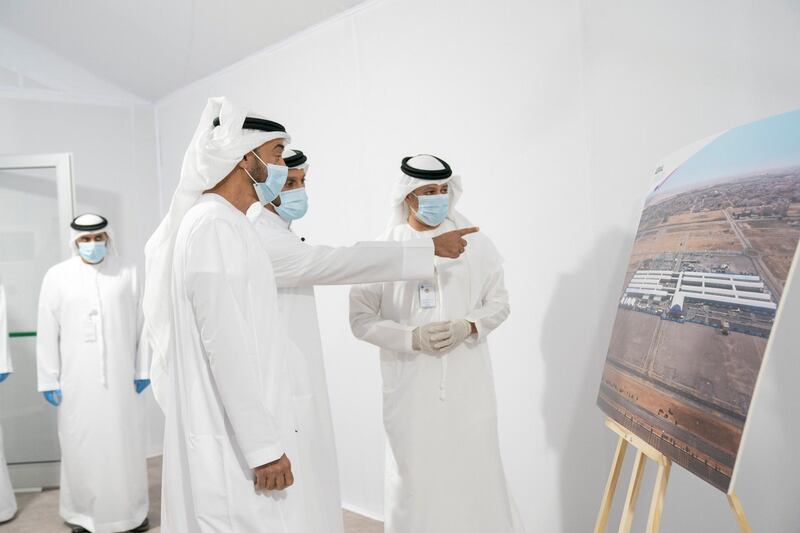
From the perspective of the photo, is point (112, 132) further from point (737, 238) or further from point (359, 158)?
point (737, 238)

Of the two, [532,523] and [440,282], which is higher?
[440,282]

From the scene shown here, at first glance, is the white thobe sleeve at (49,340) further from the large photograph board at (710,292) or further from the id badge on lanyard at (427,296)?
the large photograph board at (710,292)

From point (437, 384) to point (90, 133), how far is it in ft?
14.7

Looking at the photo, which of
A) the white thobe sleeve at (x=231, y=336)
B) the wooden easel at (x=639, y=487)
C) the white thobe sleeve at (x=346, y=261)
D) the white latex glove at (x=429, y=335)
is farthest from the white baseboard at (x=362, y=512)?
the white thobe sleeve at (x=231, y=336)

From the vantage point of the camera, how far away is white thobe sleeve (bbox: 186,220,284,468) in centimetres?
181

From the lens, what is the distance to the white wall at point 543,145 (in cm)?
272

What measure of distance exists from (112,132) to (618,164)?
4.63m

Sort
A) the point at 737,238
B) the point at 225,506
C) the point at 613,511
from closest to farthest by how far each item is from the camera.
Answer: the point at 737,238, the point at 225,506, the point at 613,511

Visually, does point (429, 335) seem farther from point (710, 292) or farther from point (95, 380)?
point (95, 380)

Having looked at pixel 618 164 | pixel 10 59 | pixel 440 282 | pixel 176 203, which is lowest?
pixel 440 282

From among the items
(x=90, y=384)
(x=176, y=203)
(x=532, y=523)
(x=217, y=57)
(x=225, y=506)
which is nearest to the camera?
(x=225, y=506)

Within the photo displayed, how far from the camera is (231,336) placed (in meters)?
1.82

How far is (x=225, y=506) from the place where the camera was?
5.99 ft

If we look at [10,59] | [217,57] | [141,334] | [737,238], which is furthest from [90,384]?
[737,238]
